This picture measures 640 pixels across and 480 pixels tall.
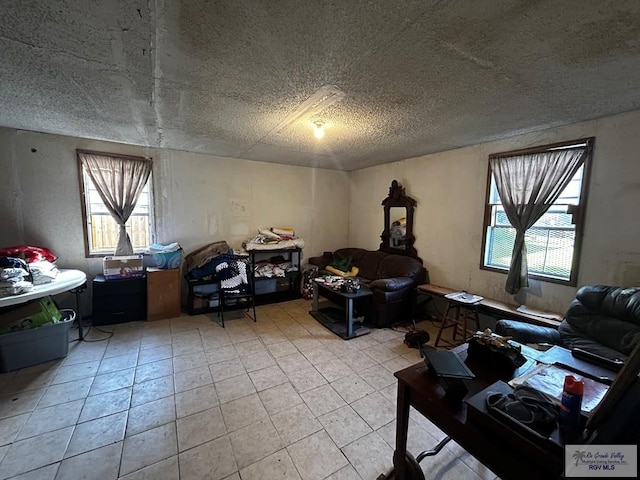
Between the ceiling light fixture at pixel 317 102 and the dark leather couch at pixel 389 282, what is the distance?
7.67ft

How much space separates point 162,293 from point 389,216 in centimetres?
380

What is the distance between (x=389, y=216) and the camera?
4.66 meters

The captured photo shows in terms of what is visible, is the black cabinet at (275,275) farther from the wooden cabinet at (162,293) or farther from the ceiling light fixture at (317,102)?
the ceiling light fixture at (317,102)

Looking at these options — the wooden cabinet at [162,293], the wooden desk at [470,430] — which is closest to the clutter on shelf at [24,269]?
the wooden cabinet at [162,293]

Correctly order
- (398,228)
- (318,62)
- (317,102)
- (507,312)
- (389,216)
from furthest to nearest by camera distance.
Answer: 1. (389,216)
2. (398,228)
3. (507,312)
4. (317,102)
5. (318,62)

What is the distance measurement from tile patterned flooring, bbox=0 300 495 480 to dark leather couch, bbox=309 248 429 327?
1.94ft

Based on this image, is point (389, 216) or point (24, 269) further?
point (389, 216)

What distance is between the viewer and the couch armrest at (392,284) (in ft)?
11.6

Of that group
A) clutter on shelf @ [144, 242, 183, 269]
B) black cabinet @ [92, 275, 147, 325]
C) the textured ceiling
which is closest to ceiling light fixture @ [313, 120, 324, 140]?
the textured ceiling

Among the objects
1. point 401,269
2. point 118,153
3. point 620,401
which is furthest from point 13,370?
point 401,269

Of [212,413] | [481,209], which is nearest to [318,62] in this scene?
[212,413]

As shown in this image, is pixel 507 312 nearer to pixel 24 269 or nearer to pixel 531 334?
pixel 531 334

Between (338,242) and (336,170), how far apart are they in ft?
5.07

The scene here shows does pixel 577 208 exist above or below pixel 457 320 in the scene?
above
